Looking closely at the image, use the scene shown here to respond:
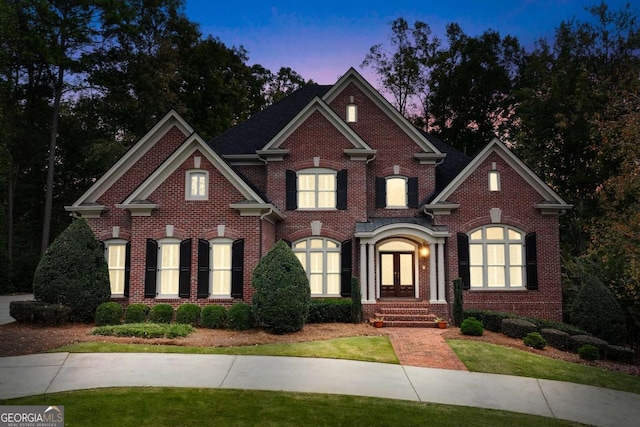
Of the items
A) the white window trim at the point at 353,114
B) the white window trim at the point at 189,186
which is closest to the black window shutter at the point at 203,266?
the white window trim at the point at 189,186

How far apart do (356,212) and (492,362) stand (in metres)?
8.89

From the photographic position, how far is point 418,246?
19203mm

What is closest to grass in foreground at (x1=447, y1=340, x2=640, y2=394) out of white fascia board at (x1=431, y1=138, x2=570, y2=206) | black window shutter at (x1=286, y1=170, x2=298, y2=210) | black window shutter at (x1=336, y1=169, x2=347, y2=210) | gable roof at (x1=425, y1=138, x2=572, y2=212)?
gable roof at (x1=425, y1=138, x2=572, y2=212)

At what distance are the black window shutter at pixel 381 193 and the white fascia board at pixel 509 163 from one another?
2299 millimetres

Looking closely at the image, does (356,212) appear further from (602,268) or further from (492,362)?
(602,268)

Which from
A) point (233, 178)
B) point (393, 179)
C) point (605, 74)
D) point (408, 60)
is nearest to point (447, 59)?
point (408, 60)

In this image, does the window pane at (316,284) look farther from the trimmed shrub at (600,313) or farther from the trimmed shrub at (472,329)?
the trimmed shrub at (600,313)

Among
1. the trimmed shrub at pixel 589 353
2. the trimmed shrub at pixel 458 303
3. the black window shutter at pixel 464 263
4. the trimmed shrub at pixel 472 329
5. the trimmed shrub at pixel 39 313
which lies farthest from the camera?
the black window shutter at pixel 464 263

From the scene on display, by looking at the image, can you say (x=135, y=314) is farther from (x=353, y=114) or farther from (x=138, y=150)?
(x=353, y=114)

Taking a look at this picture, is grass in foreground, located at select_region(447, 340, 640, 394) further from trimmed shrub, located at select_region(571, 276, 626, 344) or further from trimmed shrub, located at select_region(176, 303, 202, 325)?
A: trimmed shrub, located at select_region(176, 303, 202, 325)

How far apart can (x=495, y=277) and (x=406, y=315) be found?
436 centimetres

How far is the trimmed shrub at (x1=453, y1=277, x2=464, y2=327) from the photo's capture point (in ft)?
53.2

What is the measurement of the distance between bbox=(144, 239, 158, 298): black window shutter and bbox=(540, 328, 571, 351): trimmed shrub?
535 inches

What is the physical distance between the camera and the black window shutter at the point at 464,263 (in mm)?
17859
